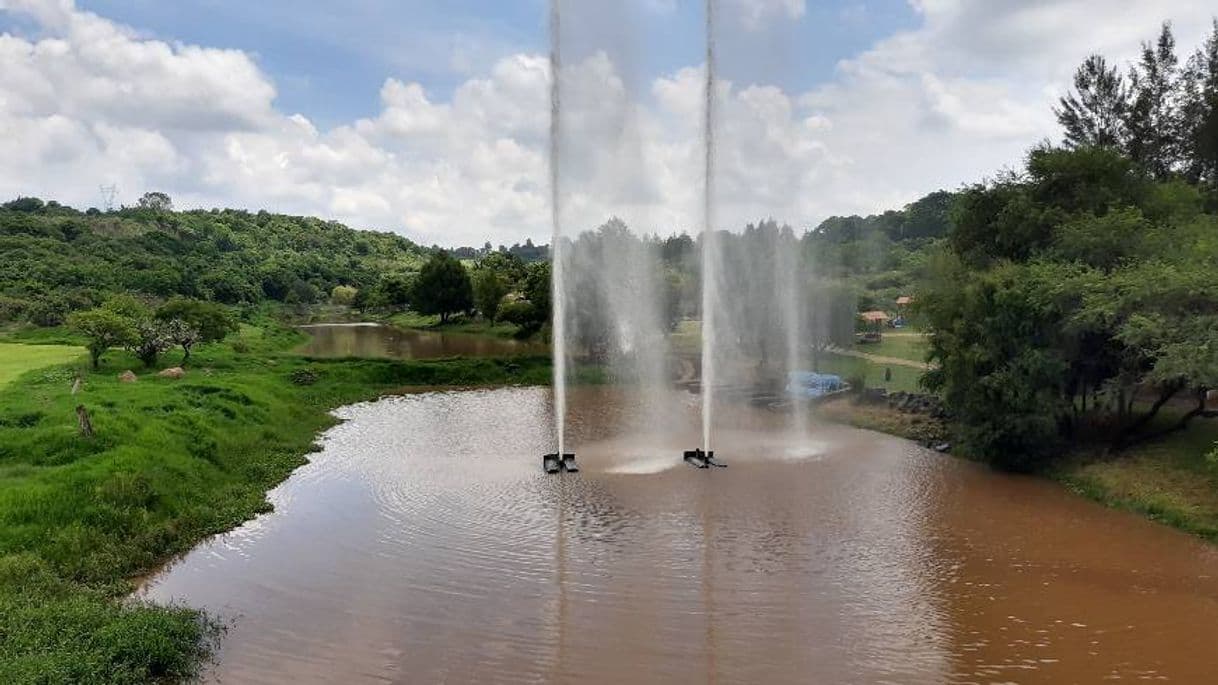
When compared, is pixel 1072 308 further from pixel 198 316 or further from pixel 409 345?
pixel 409 345

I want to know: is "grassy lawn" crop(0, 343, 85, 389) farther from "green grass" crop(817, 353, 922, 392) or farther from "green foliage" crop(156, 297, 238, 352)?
"green grass" crop(817, 353, 922, 392)

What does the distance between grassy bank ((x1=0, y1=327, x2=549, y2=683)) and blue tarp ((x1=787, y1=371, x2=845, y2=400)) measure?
20236 mm

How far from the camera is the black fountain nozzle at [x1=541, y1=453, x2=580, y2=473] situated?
74.3 ft

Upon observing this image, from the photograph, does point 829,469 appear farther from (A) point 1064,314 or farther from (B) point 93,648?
(B) point 93,648

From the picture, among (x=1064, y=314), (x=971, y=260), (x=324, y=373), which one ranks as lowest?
(x=324, y=373)

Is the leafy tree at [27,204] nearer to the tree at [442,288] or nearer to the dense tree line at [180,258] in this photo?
the dense tree line at [180,258]

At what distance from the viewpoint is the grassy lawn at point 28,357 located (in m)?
31.2

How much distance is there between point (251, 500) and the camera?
781 inches

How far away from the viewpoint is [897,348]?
4828cm

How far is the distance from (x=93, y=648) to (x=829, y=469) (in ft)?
61.3

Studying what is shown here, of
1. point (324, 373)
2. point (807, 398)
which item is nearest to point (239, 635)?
point (807, 398)

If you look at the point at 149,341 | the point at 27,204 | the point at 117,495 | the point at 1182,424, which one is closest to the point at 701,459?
the point at 1182,424

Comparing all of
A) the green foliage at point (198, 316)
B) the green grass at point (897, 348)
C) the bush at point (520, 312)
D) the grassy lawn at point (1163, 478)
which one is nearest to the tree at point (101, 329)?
the green foliage at point (198, 316)

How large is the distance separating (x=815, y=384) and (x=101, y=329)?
3077 centimetres
